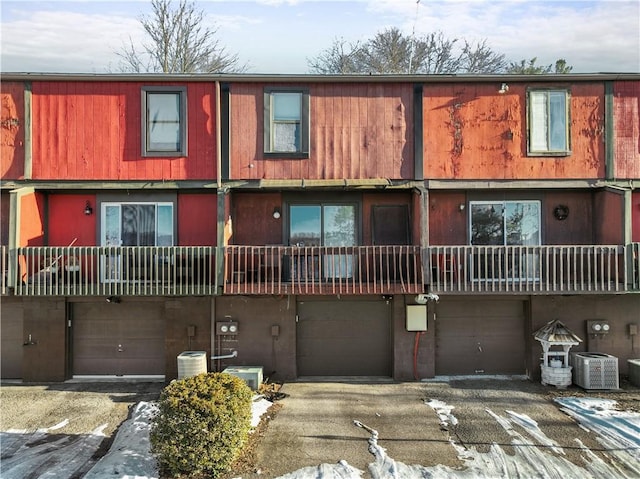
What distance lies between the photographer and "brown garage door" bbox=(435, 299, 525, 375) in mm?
12797

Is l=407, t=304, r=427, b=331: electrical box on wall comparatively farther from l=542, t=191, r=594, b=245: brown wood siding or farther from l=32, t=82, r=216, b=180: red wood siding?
l=32, t=82, r=216, b=180: red wood siding

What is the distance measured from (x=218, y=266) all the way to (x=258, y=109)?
4.08 meters

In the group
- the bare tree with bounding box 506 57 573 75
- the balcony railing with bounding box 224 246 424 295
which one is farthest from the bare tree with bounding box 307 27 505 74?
the balcony railing with bounding box 224 246 424 295

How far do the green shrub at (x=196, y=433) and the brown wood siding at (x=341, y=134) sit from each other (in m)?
6.05

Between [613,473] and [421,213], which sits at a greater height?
[421,213]

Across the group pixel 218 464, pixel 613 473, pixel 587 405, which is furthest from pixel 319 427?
pixel 587 405

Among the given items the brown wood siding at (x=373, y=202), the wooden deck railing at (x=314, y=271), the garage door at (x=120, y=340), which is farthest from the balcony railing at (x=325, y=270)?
the garage door at (x=120, y=340)

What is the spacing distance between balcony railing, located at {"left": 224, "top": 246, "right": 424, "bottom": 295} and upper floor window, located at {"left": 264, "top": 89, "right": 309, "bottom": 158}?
2.53 meters

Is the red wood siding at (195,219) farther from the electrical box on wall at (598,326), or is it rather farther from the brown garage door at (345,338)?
the electrical box on wall at (598,326)

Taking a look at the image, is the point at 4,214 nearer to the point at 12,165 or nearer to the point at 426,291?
the point at 12,165

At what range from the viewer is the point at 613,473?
25.1 feet

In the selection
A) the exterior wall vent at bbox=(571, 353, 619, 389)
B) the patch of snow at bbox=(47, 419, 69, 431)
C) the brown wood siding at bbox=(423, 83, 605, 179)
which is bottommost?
the patch of snow at bbox=(47, 419, 69, 431)

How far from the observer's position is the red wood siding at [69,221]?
12.7 meters

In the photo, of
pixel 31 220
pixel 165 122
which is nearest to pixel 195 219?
pixel 165 122
